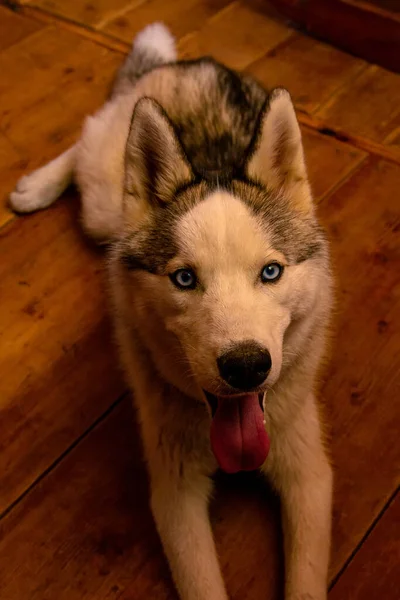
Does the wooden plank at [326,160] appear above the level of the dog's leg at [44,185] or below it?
above

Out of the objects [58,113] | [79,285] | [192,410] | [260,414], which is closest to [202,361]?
[260,414]

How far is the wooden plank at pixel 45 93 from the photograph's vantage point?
3.05 meters

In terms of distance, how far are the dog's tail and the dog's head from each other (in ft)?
4.35

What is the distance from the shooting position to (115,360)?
2352mm

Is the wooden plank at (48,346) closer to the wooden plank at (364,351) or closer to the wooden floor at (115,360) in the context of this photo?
the wooden floor at (115,360)

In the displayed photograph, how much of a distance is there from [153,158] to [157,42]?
5.31 ft

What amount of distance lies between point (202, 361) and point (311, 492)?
25.7 inches

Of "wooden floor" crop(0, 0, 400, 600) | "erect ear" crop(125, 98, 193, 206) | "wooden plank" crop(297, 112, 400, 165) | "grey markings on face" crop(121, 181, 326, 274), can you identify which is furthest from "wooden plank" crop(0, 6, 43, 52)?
"grey markings on face" crop(121, 181, 326, 274)

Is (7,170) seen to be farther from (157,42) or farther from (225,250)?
(225,250)

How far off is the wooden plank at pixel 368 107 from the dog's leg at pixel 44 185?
1.31m

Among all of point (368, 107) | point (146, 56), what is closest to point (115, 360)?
point (146, 56)

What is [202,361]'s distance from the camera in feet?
4.72

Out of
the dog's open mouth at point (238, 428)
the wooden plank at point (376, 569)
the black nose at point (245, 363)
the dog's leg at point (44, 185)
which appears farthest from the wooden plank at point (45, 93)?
the wooden plank at point (376, 569)

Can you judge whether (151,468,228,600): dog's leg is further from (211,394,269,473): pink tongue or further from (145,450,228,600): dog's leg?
(211,394,269,473): pink tongue
